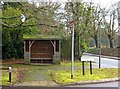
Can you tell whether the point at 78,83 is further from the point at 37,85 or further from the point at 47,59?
the point at 47,59

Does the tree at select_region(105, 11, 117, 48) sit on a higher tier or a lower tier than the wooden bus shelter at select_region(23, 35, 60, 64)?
higher

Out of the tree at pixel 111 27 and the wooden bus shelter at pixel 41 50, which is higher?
the tree at pixel 111 27

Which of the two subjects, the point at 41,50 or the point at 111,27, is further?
the point at 111,27

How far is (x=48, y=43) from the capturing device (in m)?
22.4

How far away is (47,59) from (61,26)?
14.3 ft

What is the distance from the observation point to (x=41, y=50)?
22484 mm

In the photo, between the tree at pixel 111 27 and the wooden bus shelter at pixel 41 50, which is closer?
the wooden bus shelter at pixel 41 50

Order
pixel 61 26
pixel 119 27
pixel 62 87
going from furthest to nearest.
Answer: pixel 119 27 → pixel 61 26 → pixel 62 87

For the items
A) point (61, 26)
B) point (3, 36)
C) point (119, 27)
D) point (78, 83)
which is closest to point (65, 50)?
point (61, 26)

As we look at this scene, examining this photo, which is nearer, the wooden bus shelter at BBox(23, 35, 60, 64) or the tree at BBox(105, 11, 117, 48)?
the wooden bus shelter at BBox(23, 35, 60, 64)

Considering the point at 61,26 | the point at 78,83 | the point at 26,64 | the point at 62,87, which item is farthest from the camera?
the point at 61,26

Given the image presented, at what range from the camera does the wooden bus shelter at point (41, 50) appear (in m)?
21.9

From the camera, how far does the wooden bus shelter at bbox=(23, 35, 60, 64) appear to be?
862 inches

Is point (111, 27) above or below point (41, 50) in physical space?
above
